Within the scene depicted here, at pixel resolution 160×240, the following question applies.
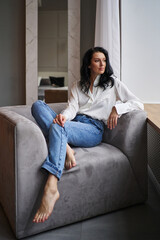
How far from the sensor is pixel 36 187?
1.44 meters

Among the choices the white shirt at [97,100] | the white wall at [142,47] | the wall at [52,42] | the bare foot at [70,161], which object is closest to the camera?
the bare foot at [70,161]

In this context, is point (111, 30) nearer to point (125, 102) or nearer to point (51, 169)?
point (125, 102)

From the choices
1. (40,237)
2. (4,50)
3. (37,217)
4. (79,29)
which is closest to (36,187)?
(37,217)

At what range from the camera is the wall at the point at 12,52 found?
12.2ft

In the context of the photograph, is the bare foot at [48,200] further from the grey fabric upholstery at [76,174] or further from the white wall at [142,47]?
the white wall at [142,47]

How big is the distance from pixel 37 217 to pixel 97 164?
1.53ft

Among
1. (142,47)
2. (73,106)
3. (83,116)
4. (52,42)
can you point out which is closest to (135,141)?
(83,116)

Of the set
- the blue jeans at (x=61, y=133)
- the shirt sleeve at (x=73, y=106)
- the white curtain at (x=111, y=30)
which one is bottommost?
the blue jeans at (x=61, y=133)

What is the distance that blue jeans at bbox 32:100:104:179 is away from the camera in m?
1.45

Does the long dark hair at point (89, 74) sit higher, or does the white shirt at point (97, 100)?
the long dark hair at point (89, 74)

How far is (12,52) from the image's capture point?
3.79 metres

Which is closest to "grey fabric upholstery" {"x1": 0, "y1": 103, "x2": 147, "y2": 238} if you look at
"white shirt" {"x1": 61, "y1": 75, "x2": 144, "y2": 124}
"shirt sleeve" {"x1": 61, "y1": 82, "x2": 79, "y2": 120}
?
"white shirt" {"x1": 61, "y1": 75, "x2": 144, "y2": 124}

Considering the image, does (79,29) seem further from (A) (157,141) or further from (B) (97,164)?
(B) (97,164)

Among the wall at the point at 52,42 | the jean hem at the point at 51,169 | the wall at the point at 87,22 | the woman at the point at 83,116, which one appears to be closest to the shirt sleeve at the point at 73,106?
the woman at the point at 83,116
